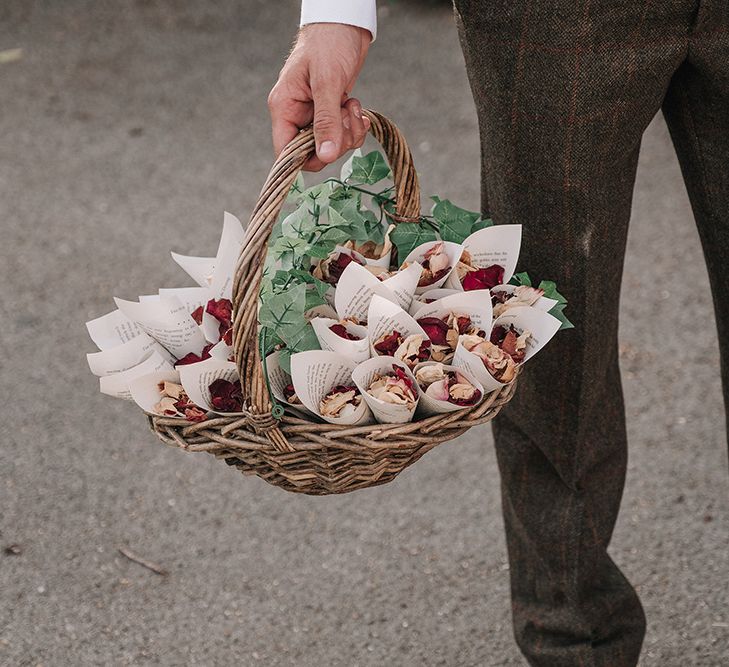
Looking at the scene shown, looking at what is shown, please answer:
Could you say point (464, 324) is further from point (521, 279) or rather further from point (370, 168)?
point (370, 168)

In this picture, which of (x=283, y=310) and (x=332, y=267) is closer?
(x=283, y=310)

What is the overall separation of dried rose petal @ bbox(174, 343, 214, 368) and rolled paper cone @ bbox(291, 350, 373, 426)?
5.7 inches

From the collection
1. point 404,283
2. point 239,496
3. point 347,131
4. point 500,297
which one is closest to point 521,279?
point 500,297

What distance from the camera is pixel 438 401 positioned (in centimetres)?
96

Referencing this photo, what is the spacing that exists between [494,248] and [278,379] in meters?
0.27

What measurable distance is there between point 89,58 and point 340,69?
9.37ft

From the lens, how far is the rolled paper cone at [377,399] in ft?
3.13

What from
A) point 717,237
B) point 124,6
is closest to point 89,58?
point 124,6

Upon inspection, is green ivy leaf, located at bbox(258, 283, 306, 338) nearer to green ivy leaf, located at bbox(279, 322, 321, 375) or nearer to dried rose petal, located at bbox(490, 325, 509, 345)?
green ivy leaf, located at bbox(279, 322, 321, 375)

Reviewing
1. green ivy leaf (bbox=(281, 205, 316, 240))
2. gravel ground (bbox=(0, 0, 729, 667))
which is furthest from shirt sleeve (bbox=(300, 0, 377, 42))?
gravel ground (bbox=(0, 0, 729, 667))

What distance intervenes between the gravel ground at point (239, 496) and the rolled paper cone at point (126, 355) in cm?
62

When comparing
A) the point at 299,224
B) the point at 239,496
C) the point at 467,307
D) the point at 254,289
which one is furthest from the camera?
the point at 239,496

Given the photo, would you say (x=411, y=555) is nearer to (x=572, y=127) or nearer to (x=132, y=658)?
(x=132, y=658)

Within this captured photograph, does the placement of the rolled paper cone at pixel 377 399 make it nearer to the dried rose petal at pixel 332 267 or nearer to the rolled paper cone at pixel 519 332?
the rolled paper cone at pixel 519 332
